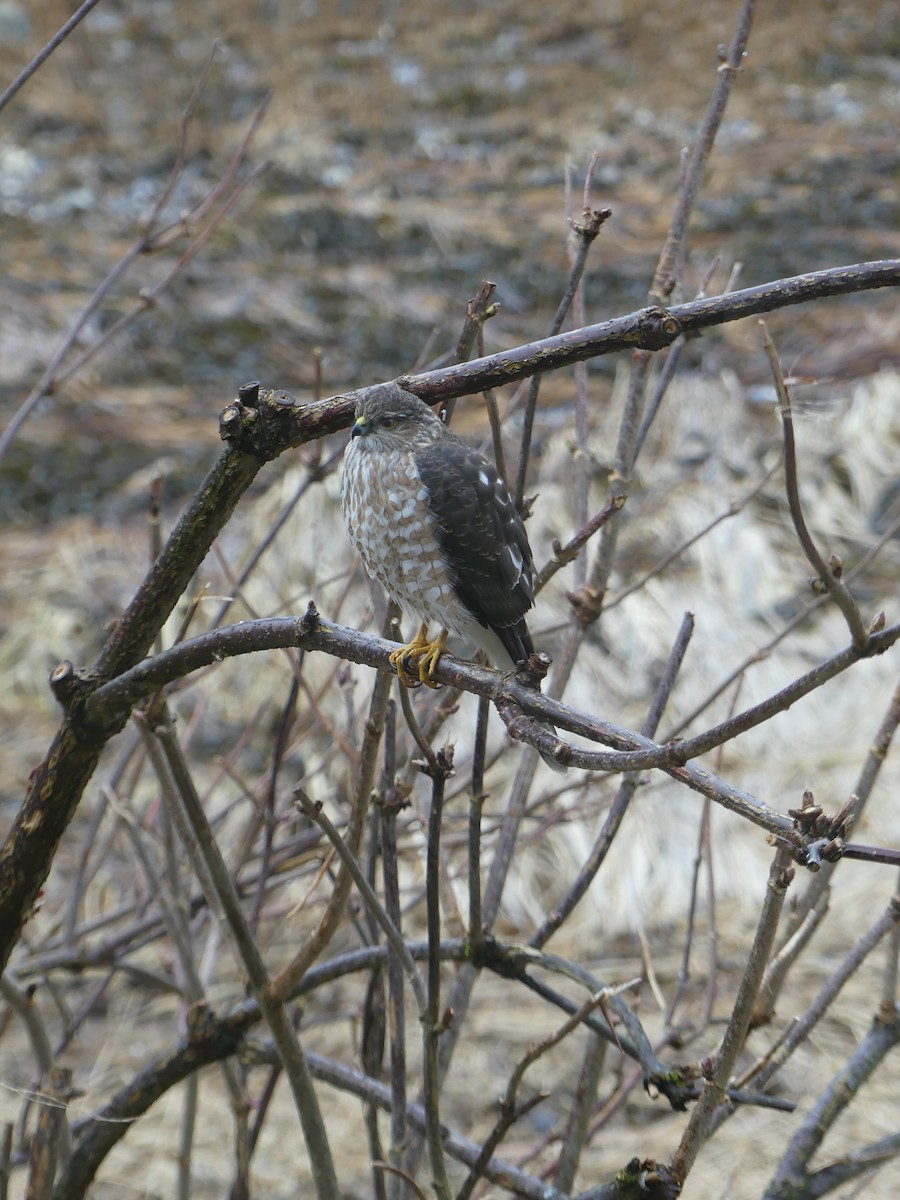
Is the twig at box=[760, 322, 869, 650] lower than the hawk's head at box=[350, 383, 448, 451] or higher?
lower

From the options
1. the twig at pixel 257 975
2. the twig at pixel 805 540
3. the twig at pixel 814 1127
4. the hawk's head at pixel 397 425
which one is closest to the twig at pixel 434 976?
the twig at pixel 257 975

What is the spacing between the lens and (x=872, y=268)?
1121 millimetres

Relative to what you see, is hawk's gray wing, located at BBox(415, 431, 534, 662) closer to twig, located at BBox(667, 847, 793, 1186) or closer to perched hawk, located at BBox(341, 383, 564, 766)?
perched hawk, located at BBox(341, 383, 564, 766)

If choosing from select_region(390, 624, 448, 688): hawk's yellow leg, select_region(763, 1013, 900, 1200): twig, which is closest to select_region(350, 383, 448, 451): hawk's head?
select_region(390, 624, 448, 688): hawk's yellow leg

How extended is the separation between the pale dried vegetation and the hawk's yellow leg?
13 centimetres

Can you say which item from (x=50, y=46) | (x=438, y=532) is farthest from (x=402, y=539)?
(x=50, y=46)

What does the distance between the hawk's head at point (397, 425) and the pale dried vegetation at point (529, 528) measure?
0.47 feet

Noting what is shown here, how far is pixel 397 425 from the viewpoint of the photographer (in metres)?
1.89

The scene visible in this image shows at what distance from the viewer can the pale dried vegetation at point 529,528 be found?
2463 millimetres

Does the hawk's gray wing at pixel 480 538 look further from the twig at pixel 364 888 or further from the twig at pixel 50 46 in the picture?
the twig at pixel 50 46

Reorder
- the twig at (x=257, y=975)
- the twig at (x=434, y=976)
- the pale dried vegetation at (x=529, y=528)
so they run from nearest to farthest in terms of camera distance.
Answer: the twig at (x=434, y=976), the twig at (x=257, y=975), the pale dried vegetation at (x=529, y=528)

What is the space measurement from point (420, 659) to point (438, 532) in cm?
27

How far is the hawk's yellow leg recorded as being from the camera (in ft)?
4.16

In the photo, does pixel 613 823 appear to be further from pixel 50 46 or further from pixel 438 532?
pixel 50 46
